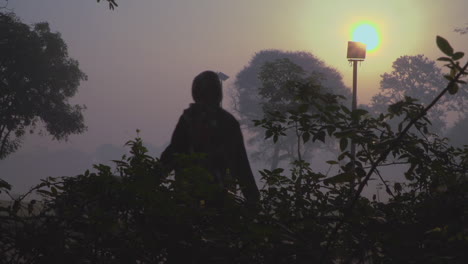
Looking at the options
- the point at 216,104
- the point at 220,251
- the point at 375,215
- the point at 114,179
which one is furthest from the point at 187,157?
the point at 216,104

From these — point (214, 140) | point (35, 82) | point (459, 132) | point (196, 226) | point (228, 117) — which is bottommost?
point (196, 226)

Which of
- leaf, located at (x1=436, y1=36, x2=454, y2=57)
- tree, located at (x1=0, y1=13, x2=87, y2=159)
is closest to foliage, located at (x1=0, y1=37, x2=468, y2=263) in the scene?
leaf, located at (x1=436, y1=36, x2=454, y2=57)

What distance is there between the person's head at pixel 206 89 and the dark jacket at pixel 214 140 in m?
0.06

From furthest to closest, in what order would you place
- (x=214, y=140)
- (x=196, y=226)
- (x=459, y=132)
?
(x=459, y=132) → (x=214, y=140) → (x=196, y=226)

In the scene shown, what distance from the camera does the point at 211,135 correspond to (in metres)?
3.37

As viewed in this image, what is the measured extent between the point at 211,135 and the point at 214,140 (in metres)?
0.04

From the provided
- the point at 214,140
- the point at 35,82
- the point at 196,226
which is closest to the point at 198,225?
the point at 196,226

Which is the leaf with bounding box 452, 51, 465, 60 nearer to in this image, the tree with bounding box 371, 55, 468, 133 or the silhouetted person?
the silhouetted person

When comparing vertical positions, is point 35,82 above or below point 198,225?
above

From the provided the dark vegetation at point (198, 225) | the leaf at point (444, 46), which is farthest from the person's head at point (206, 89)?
the leaf at point (444, 46)

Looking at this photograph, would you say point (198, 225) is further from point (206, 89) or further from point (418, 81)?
point (418, 81)

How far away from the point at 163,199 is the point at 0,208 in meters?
0.51

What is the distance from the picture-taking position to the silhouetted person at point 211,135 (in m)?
3.30

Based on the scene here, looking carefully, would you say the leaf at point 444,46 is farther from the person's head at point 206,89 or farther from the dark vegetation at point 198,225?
the person's head at point 206,89
